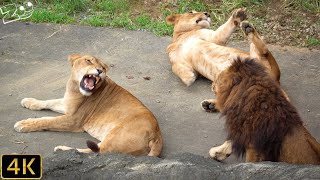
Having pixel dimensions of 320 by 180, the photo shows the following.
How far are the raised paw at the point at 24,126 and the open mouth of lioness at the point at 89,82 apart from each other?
1.96 ft

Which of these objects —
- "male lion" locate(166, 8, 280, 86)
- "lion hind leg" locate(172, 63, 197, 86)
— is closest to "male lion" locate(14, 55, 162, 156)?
"lion hind leg" locate(172, 63, 197, 86)

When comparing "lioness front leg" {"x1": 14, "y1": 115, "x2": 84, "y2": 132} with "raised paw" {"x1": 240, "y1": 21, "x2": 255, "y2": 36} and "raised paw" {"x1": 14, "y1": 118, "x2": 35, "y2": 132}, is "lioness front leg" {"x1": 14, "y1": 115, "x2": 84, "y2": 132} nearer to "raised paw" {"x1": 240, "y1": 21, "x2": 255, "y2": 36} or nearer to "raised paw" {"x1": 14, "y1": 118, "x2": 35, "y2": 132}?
"raised paw" {"x1": 14, "y1": 118, "x2": 35, "y2": 132}

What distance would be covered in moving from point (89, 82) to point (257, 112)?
1.92 m

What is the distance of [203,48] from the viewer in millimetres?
7055

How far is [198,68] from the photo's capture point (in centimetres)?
698

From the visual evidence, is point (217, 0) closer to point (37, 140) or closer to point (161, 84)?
point (161, 84)

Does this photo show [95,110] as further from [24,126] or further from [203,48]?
[203,48]

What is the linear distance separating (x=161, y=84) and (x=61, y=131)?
150 centimetres

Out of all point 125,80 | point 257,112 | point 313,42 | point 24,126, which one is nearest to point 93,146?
point 24,126

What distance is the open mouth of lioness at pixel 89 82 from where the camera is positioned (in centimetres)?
572

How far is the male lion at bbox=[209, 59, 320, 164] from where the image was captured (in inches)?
177

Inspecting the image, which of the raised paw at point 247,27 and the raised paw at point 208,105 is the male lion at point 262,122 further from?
the raised paw at point 247,27

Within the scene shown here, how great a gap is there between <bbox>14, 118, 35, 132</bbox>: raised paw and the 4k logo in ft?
3.87

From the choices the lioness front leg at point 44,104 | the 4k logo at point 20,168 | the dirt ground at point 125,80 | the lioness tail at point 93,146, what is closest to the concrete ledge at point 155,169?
the 4k logo at point 20,168
